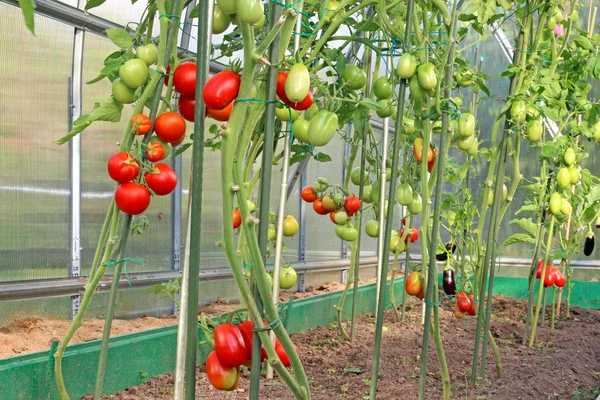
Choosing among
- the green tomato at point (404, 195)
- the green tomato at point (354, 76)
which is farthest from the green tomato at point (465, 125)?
the green tomato at point (354, 76)

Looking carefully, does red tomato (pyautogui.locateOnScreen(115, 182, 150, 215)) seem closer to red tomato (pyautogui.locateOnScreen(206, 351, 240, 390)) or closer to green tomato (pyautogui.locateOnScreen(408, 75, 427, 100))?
red tomato (pyautogui.locateOnScreen(206, 351, 240, 390))

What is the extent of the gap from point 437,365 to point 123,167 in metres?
2.28

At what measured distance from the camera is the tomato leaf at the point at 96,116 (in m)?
1.49

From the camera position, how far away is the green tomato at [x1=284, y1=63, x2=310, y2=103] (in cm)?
124

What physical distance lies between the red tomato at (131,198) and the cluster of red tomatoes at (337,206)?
5.84ft

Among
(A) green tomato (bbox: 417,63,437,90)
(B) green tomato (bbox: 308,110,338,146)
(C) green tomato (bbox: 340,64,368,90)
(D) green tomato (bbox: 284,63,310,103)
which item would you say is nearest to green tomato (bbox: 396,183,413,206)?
(A) green tomato (bbox: 417,63,437,90)

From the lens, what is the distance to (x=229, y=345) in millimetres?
1253

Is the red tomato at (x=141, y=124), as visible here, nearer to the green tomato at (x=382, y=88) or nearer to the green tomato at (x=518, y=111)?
the green tomato at (x=382, y=88)

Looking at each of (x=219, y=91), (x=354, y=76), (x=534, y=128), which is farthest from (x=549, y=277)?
(x=219, y=91)

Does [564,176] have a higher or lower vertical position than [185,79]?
lower

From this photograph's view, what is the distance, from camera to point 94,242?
11.1 ft

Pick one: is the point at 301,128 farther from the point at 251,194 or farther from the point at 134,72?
the point at 251,194

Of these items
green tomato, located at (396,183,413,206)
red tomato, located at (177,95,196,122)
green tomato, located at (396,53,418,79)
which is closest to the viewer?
red tomato, located at (177,95,196,122)

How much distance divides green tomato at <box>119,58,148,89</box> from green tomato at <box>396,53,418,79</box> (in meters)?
0.83
